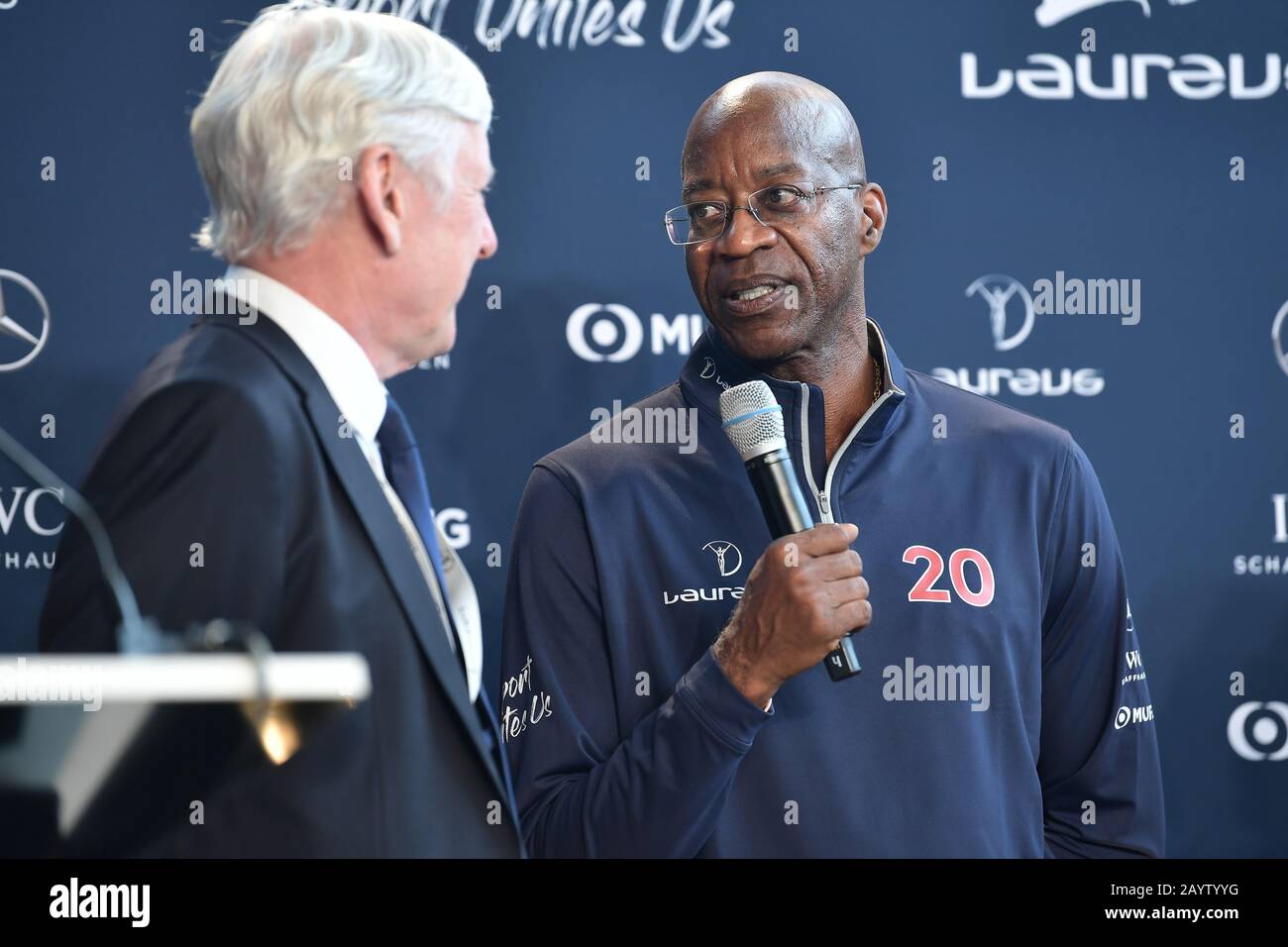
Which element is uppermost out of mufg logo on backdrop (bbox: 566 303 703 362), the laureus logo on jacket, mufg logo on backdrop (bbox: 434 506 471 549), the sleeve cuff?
mufg logo on backdrop (bbox: 566 303 703 362)

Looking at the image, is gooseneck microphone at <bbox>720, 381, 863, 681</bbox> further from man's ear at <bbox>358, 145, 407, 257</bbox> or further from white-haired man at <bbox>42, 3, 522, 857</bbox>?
man's ear at <bbox>358, 145, 407, 257</bbox>

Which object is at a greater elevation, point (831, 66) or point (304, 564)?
point (831, 66)

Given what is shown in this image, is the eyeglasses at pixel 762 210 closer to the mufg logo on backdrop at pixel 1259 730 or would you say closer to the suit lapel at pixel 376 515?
the suit lapel at pixel 376 515

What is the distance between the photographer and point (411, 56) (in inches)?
65.0

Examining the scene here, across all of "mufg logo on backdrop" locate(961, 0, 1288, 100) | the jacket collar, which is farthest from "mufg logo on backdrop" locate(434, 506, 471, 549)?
"mufg logo on backdrop" locate(961, 0, 1288, 100)

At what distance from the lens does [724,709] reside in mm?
1866

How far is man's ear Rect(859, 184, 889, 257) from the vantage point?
92.5 inches

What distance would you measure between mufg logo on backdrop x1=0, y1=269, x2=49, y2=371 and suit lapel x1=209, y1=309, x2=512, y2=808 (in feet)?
4.07

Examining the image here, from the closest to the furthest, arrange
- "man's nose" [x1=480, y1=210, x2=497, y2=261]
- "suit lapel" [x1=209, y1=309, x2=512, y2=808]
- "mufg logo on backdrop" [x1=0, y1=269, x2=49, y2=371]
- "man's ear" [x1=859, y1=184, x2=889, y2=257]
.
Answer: "suit lapel" [x1=209, y1=309, x2=512, y2=808] < "man's nose" [x1=480, y1=210, x2=497, y2=261] < "man's ear" [x1=859, y1=184, x2=889, y2=257] < "mufg logo on backdrop" [x1=0, y1=269, x2=49, y2=371]

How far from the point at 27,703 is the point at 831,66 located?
184cm

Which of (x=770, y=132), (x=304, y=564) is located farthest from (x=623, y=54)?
(x=304, y=564)

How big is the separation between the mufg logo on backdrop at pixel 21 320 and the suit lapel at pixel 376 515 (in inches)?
48.8
